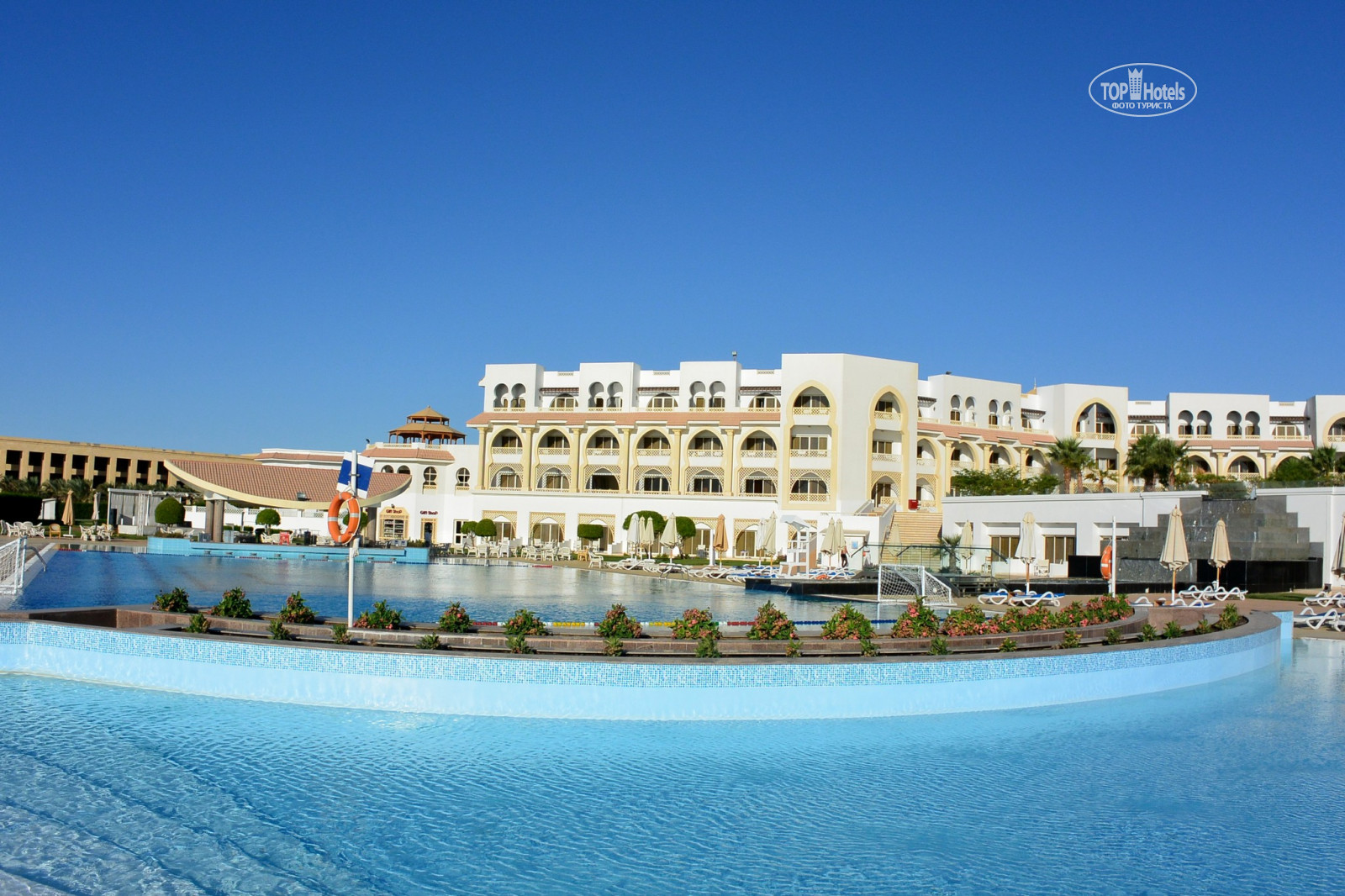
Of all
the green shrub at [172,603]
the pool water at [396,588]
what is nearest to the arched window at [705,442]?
the pool water at [396,588]

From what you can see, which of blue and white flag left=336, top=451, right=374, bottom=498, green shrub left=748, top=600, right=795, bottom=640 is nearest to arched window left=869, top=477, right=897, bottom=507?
green shrub left=748, top=600, right=795, bottom=640

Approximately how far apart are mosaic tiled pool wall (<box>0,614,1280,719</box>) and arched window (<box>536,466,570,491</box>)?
3838cm

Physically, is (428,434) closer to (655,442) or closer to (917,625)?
(655,442)

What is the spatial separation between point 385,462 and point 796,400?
74.6 feet

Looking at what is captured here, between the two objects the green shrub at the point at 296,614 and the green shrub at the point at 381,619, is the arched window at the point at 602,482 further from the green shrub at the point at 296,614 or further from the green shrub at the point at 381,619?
the green shrub at the point at 381,619

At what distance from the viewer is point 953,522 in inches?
1634

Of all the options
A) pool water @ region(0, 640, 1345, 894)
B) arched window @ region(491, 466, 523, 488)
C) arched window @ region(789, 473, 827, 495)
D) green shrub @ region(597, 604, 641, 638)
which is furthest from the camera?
arched window @ region(491, 466, 523, 488)

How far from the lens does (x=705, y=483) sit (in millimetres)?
49125

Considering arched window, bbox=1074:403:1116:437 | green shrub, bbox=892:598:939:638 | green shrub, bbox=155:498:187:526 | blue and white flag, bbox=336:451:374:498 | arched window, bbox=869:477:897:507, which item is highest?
arched window, bbox=1074:403:1116:437

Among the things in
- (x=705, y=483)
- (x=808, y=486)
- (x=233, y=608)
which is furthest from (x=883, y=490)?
(x=233, y=608)

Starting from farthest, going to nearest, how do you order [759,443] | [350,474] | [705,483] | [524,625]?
[705,483] < [759,443] < [350,474] < [524,625]

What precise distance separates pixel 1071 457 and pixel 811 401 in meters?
13.4

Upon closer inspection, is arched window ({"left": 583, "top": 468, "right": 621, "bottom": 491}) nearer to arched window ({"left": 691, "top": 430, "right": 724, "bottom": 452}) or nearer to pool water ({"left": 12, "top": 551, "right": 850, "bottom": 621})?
arched window ({"left": 691, "top": 430, "right": 724, "bottom": 452})

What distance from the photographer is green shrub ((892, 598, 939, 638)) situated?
43.9 ft
